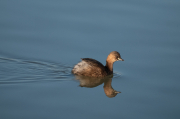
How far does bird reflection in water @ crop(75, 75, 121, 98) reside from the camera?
29.3ft

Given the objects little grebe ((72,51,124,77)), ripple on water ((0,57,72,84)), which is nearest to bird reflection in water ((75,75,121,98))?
little grebe ((72,51,124,77))

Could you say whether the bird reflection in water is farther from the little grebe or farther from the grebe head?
the grebe head

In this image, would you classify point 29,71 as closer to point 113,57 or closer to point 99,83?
point 99,83

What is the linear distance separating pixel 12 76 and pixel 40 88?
1.21 meters

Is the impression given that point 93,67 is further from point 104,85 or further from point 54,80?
point 54,80

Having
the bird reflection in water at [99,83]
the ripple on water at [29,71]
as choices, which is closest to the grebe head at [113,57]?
the bird reflection in water at [99,83]

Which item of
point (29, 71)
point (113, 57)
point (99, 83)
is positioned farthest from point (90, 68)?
point (29, 71)

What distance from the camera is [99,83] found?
970cm

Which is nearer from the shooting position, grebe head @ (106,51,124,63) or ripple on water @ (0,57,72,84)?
ripple on water @ (0,57,72,84)

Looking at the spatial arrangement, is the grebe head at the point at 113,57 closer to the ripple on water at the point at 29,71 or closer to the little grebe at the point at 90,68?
the little grebe at the point at 90,68

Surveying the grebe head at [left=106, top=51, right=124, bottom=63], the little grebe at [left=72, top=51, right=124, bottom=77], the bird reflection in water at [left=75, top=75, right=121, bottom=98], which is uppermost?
the grebe head at [left=106, top=51, right=124, bottom=63]

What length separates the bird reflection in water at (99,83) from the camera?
8916mm

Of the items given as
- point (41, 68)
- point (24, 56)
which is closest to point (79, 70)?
point (41, 68)

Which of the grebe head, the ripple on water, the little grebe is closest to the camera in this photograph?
the ripple on water
